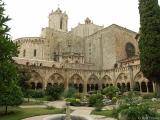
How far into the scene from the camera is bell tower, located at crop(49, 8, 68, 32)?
47672 mm

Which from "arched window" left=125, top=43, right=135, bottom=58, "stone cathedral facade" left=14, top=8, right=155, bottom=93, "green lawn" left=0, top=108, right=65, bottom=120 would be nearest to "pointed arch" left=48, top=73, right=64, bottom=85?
"stone cathedral facade" left=14, top=8, right=155, bottom=93

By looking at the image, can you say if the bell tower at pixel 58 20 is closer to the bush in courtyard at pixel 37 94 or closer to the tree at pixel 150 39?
the bush in courtyard at pixel 37 94

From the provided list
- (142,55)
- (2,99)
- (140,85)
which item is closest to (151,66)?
(142,55)

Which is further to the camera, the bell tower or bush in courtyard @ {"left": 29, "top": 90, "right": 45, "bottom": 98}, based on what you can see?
the bell tower

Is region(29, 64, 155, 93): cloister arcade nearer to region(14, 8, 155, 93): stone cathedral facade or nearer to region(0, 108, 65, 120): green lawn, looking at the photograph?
region(14, 8, 155, 93): stone cathedral facade

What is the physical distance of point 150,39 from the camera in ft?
70.2

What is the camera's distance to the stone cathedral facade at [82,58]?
31.8 meters

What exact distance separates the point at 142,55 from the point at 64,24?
96.9ft

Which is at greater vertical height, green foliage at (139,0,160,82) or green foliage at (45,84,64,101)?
green foliage at (139,0,160,82)

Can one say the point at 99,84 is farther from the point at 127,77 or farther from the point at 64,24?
the point at 64,24

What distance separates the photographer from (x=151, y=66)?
20750 millimetres

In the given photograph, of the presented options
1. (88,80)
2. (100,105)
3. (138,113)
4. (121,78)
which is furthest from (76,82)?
(138,113)

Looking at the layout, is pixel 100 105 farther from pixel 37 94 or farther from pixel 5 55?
pixel 37 94

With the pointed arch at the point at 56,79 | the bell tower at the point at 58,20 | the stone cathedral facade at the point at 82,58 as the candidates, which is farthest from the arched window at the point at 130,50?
the pointed arch at the point at 56,79
